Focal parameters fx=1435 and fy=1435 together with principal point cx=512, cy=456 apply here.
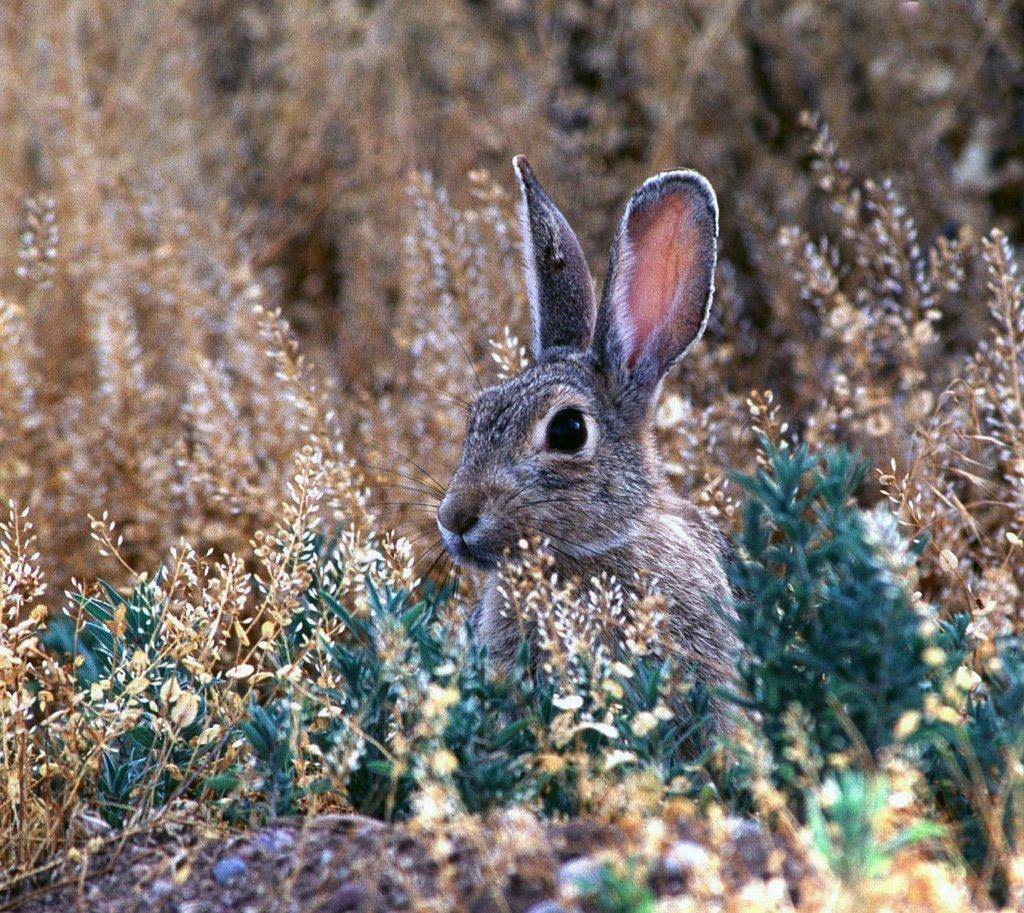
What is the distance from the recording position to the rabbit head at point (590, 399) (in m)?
3.82

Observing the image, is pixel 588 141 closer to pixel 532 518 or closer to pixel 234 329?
pixel 234 329

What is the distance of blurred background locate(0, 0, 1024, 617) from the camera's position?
4.70 metres

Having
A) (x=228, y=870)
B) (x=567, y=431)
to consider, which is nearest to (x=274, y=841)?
(x=228, y=870)

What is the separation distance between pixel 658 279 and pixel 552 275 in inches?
14.3

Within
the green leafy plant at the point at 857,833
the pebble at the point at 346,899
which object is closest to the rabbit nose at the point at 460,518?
the pebble at the point at 346,899

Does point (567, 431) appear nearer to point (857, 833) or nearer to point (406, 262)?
point (406, 262)

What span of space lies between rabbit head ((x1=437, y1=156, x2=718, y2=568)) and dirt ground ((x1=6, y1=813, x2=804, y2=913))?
→ 1293 millimetres

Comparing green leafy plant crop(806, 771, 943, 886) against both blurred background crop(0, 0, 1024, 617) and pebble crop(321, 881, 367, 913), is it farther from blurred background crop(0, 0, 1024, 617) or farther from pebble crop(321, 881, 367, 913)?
blurred background crop(0, 0, 1024, 617)

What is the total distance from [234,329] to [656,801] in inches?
135

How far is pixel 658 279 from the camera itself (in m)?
4.17

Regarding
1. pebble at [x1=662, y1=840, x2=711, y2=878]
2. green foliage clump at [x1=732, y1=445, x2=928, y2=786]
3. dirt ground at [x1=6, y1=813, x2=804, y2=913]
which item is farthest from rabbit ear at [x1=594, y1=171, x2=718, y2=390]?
pebble at [x1=662, y1=840, x2=711, y2=878]

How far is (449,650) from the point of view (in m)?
2.76

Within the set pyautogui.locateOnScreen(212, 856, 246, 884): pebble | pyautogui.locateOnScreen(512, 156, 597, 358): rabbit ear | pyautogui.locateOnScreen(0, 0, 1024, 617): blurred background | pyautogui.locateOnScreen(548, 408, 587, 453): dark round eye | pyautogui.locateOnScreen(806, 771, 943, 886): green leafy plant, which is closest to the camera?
pyautogui.locateOnScreen(806, 771, 943, 886): green leafy plant

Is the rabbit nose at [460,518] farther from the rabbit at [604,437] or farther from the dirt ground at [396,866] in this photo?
the dirt ground at [396,866]
